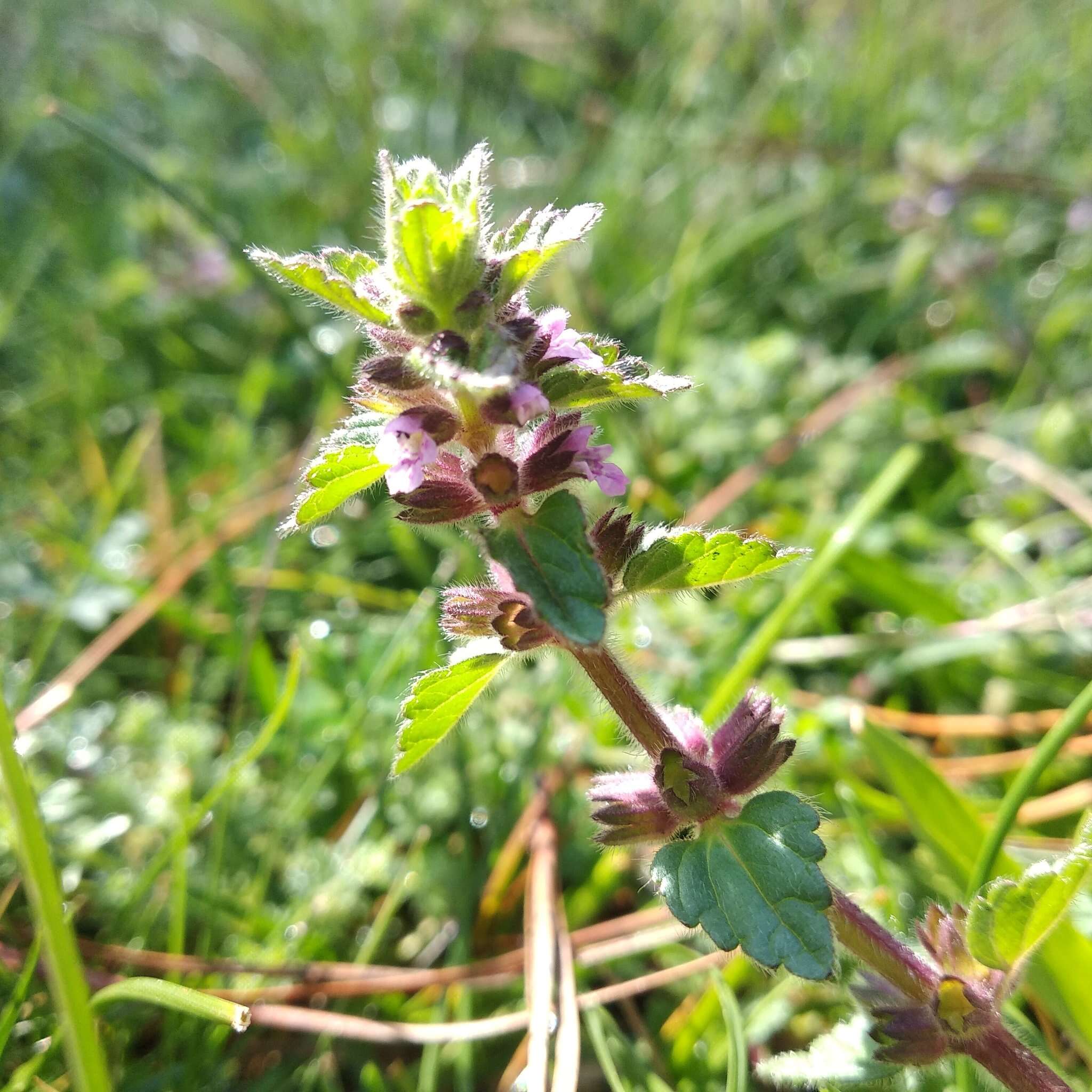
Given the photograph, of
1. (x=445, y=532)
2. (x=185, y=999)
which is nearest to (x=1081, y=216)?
(x=445, y=532)

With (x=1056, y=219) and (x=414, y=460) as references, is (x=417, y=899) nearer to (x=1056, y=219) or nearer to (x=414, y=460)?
(x=414, y=460)

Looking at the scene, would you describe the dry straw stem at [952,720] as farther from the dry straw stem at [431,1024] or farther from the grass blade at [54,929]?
the grass blade at [54,929]

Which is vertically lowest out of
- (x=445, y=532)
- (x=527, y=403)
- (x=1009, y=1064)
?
(x=1009, y=1064)

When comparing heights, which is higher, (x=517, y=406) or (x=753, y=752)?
(x=517, y=406)

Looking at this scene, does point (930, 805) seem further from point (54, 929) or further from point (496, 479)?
point (54, 929)

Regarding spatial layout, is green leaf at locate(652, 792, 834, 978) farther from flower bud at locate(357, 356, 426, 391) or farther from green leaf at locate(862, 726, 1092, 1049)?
flower bud at locate(357, 356, 426, 391)

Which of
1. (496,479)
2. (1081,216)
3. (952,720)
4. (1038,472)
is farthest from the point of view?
(1081,216)

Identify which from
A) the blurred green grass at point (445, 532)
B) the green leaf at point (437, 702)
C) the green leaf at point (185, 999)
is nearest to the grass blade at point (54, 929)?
the green leaf at point (185, 999)
